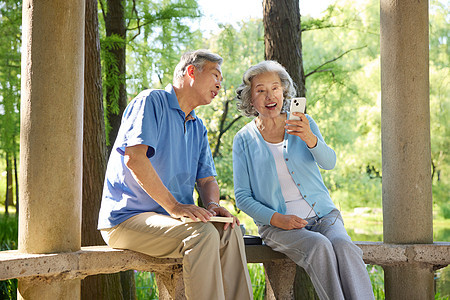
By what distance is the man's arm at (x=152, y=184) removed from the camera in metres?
2.81

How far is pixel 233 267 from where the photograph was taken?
2908 mm

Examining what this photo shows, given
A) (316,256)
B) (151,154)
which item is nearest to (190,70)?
(151,154)

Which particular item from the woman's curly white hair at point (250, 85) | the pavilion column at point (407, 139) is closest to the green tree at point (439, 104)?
the pavilion column at point (407, 139)

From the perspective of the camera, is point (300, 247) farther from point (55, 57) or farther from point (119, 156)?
point (55, 57)

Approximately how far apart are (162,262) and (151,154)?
24.8 inches

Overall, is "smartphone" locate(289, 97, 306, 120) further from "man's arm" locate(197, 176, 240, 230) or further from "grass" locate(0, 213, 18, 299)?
"grass" locate(0, 213, 18, 299)

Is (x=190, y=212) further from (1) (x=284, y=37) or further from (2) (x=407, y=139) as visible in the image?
(1) (x=284, y=37)

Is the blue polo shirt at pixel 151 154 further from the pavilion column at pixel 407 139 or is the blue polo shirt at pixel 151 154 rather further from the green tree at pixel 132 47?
the green tree at pixel 132 47

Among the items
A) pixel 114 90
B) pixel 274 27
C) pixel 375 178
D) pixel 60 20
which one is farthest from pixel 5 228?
pixel 375 178

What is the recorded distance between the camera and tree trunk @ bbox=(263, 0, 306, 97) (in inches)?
196

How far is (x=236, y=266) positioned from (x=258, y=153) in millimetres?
922

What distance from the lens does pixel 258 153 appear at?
360 cm

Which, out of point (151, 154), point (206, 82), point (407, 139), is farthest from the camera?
point (407, 139)

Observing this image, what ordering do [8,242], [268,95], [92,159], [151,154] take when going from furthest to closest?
[8,242], [92,159], [268,95], [151,154]
